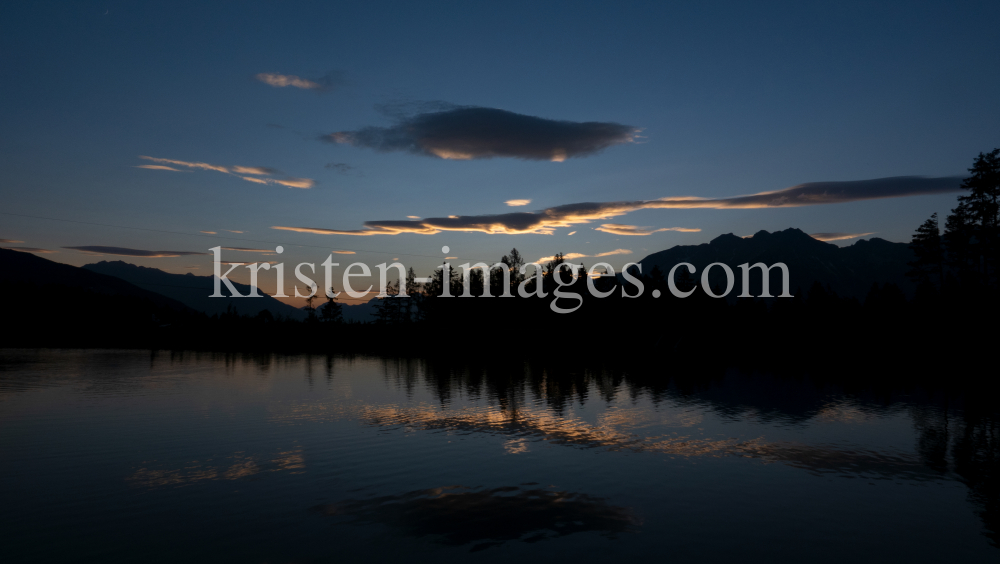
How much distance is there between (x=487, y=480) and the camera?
22625 mm

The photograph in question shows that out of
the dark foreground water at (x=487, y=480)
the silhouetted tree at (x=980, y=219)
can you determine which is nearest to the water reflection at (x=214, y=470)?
the dark foreground water at (x=487, y=480)

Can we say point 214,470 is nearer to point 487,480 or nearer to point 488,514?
point 487,480

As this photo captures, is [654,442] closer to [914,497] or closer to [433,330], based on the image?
[914,497]

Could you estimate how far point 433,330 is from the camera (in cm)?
16000

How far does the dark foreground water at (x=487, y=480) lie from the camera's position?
1614 cm

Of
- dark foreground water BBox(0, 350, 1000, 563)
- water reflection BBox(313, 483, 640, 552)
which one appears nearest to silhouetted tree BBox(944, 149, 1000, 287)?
dark foreground water BBox(0, 350, 1000, 563)

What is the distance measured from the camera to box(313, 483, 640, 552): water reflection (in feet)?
55.7

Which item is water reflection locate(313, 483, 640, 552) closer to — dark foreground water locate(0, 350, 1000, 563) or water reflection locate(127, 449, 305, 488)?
dark foreground water locate(0, 350, 1000, 563)

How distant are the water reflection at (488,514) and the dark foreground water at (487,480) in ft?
0.32

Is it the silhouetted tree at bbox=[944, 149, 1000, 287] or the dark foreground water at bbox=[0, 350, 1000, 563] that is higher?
the silhouetted tree at bbox=[944, 149, 1000, 287]

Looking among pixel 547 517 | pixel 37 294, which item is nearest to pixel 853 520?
pixel 547 517

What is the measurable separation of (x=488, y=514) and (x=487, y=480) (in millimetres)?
4044

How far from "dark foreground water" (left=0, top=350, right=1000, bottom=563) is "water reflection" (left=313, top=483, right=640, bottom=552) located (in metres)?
0.10

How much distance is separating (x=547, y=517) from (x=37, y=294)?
765 feet
